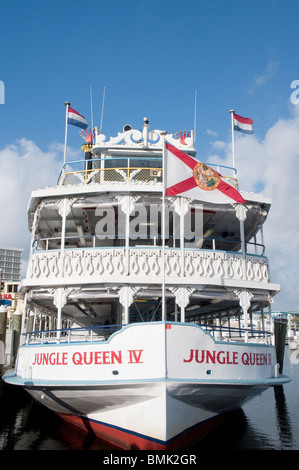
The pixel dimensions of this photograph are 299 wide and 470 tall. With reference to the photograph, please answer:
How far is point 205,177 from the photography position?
12.2 meters

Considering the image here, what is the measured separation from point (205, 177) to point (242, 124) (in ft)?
21.3

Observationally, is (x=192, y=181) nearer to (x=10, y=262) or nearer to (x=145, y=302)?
(x=145, y=302)

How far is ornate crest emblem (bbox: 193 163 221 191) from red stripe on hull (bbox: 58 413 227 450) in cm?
655

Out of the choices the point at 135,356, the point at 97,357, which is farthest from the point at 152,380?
the point at 97,357

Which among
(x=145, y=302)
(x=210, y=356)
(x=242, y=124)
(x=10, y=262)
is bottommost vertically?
(x=210, y=356)

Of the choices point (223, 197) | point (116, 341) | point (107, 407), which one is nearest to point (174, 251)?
point (223, 197)

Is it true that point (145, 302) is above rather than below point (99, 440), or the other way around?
above

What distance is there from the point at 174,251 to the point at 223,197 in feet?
7.55

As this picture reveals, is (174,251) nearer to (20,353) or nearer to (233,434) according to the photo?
(20,353)

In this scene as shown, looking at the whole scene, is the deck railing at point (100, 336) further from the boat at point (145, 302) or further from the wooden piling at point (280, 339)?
the wooden piling at point (280, 339)

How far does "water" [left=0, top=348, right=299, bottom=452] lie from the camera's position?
13031 millimetres

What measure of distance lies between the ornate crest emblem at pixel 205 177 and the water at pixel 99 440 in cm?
740

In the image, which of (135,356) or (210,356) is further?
(210,356)

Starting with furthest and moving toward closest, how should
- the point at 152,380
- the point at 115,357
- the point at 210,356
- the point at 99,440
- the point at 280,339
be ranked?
the point at 280,339 < the point at 99,440 < the point at 210,356 < the point at 115,357 < the point at 152,380
